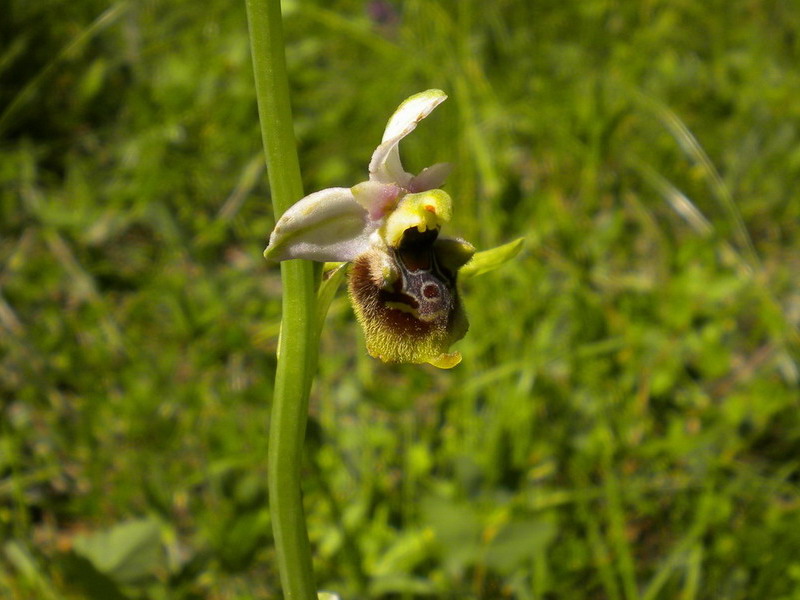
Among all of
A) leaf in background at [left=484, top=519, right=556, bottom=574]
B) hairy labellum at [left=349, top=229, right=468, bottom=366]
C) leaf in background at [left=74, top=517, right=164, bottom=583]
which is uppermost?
hairy labellum at [left=349, top=229, right=468, bottom=366]

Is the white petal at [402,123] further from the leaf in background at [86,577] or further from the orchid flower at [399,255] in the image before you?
the leaf in background at [86,577]

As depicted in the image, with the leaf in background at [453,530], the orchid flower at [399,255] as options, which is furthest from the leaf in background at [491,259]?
the leaf in background at [453,530]

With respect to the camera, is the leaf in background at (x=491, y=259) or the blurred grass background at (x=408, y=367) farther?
the blurred grass background at (x=408, y=367)

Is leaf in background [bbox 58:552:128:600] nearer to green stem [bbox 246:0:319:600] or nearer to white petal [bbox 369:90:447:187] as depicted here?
green stem [bbox 246:0:319:600]

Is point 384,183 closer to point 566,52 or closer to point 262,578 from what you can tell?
point 262,578

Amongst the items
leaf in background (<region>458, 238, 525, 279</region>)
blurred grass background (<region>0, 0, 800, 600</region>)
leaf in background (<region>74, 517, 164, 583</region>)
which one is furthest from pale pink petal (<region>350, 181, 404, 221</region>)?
leaf in background (<region>74, 517, 164, 583</region>)

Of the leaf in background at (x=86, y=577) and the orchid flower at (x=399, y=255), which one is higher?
the orchid flower at (x=399, y=255)
